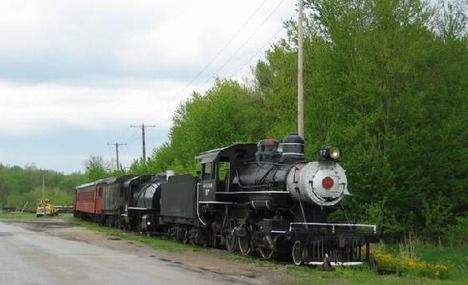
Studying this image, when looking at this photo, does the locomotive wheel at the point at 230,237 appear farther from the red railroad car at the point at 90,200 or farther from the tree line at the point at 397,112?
the red railroad car at the point at 90,200

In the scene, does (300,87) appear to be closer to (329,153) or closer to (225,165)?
(225,165)

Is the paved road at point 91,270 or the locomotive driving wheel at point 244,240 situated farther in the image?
the locomotive driving wheel at point 244,240

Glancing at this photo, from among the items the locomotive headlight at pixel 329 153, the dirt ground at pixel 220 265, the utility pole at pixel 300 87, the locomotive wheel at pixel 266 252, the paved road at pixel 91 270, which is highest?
the utility pole at pixel 300 87

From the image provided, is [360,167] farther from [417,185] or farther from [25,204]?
[25,204]

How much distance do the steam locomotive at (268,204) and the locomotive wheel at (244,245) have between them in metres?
0.03

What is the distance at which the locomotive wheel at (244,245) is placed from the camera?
69.9 ft

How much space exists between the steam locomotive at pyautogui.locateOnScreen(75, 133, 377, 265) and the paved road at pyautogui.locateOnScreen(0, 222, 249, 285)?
11.0 feet

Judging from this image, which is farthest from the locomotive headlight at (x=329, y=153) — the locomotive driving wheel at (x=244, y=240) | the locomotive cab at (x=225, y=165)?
the locomotive cab at (x=225, y=165)

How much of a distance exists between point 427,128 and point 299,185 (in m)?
9.28

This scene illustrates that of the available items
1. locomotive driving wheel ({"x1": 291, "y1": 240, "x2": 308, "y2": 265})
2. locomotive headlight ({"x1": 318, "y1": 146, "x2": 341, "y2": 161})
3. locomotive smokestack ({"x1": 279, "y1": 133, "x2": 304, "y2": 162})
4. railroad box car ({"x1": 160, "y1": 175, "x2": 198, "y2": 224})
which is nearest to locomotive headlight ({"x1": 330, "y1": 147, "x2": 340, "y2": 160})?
locomotive headlight ({"x1": 318, "y1": 146, "x2": 341, "y2": 161})

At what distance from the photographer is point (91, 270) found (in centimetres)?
1551

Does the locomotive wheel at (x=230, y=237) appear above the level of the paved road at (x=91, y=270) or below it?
above

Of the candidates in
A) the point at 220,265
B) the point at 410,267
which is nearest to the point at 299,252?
the point at 220,265

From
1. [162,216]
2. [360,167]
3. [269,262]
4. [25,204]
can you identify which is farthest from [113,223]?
[25,204]
